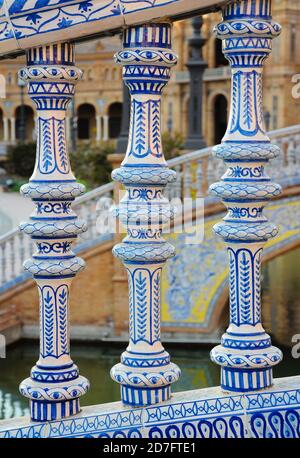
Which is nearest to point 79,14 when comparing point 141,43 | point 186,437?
point 141,43

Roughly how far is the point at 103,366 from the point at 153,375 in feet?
24.0

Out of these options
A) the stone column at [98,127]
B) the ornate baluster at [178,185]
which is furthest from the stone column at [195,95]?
the stone column at [98,127]

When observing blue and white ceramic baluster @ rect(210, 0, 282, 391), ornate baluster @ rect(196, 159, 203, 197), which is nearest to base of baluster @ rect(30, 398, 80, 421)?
blue and white ceramic baluster @ rect(210, 0, 282, 391)

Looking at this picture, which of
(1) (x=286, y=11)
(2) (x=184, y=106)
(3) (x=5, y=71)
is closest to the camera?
(1) (x=286, y=11)

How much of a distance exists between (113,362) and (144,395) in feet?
24.4

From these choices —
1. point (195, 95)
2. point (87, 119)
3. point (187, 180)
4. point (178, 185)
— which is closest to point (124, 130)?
point (178, 185)

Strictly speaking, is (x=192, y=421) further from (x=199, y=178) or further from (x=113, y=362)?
(x=199, y=178)

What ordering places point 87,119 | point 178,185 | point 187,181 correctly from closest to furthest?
point 187,181 < point 178,185 < point 87,119

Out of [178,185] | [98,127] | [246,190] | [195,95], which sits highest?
[195,95]

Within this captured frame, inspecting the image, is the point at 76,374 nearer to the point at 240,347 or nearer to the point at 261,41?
the point at 240,347

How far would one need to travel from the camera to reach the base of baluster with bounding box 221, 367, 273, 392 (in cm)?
264

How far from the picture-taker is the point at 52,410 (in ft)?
8.64

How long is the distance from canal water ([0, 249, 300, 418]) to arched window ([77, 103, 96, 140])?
37.1 metres

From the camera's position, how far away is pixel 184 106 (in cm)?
3725
